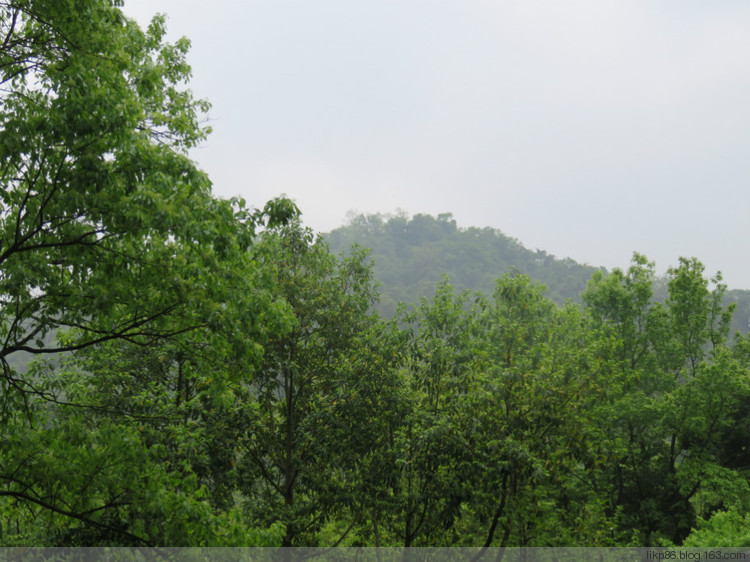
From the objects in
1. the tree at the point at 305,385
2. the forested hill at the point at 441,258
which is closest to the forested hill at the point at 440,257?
the forested hill at the point at 441,258

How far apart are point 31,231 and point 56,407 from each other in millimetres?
2973

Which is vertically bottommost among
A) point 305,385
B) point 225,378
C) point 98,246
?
point 305,385

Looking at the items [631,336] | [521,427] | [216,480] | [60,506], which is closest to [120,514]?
[60,506]

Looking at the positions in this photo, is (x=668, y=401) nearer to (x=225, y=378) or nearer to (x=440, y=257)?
(x=225, y=378)

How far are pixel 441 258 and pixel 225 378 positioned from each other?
296 feet

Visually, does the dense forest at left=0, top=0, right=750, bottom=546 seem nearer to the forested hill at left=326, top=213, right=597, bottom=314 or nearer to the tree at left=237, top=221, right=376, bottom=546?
the tree at left=237, top=221, right=376, bottom=546

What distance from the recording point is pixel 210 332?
236 inches

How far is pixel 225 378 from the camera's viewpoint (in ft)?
20.8

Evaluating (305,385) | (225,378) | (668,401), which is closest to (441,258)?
(668,401)

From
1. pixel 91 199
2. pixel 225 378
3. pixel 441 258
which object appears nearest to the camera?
pixel 91 199

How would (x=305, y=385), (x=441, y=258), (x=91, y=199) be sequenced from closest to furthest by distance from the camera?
1. (x=91, y=199)
2. (x=305, y=385)
3. (x=441, y=258)

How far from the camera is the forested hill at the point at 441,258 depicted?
3307 inches

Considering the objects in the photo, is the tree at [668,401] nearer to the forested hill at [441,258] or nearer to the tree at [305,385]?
the tree at [305,385]

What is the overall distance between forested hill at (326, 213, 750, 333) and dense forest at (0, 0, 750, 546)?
64042 mm
